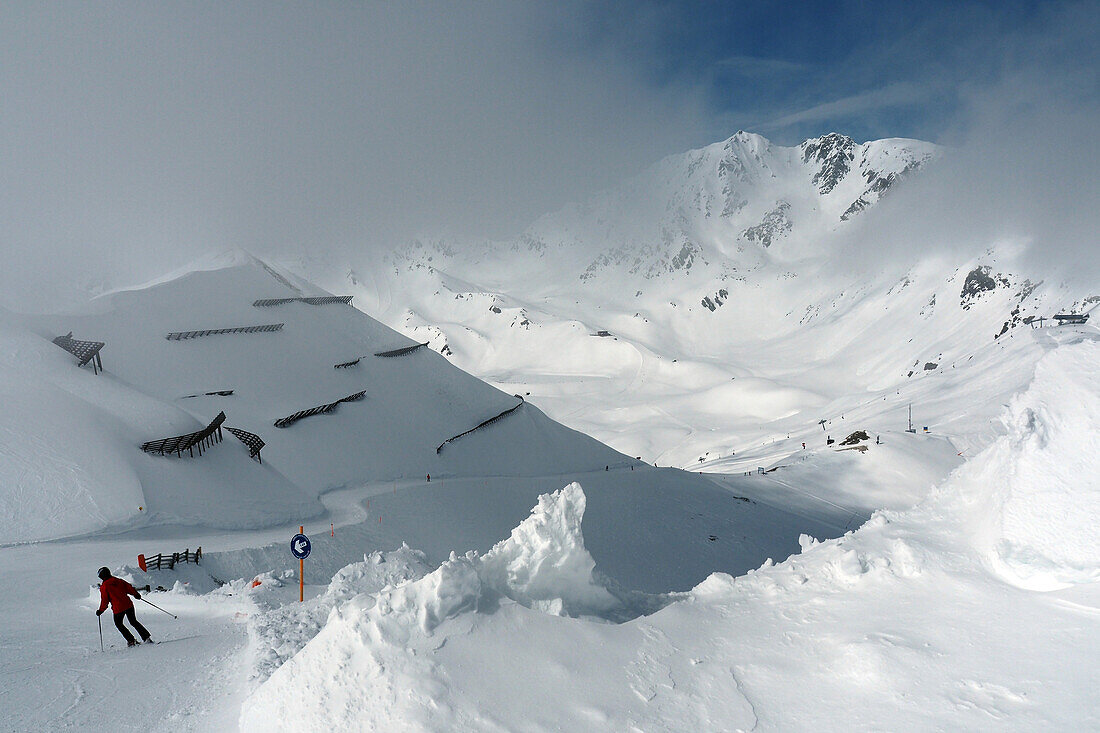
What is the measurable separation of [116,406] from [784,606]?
112 ft

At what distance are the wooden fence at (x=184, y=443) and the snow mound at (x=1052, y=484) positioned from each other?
32.2 m

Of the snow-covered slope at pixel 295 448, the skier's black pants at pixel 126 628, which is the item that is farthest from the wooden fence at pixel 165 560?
the skier's black pants at pixel 126 628

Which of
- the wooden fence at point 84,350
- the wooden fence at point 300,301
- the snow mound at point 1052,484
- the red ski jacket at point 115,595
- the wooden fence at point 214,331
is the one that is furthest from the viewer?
the wooden fence at point 300,301

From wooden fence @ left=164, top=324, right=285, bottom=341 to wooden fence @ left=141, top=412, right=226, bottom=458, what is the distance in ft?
61.4

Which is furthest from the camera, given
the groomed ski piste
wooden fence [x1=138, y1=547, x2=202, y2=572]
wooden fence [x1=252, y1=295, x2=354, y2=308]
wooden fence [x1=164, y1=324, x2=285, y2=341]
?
wooden fence [x1=252, y1=295, x2=354, y2=308]

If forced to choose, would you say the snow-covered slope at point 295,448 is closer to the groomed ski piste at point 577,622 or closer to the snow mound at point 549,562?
the groomed ski piste at point 577,622

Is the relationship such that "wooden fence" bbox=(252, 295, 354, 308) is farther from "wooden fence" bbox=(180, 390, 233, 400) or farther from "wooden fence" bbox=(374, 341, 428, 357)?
"wooden fence" bbox=(180, 390, 233, 400)

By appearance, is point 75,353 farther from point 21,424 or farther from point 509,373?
point 509,373

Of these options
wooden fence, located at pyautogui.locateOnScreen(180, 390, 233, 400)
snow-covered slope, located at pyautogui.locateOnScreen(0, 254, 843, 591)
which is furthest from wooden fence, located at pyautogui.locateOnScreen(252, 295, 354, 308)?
wooden fence, located at pyautogui.locateOnScreen(180, 390, 233, 400)

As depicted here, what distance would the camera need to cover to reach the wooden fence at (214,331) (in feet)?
152

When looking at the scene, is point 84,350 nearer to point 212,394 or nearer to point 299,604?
point 212,394

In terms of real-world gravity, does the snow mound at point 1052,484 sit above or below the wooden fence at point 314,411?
below

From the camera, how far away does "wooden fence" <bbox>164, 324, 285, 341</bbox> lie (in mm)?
46281

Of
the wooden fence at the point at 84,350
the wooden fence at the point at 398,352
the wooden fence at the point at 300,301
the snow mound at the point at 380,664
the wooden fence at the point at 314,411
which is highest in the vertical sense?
the wooden fence at the point at 300,301
